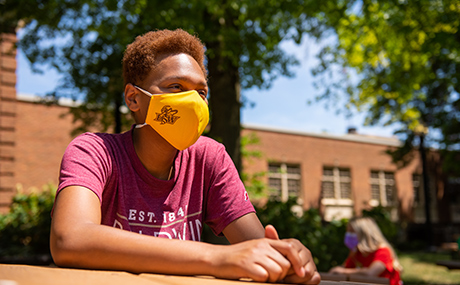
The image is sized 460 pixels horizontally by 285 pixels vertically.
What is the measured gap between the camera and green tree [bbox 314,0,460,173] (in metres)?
7.59

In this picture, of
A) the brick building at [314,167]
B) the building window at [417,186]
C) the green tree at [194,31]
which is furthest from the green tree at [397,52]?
the building window at [417,186]

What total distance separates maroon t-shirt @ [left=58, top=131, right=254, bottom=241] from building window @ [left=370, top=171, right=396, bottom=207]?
1178 inches

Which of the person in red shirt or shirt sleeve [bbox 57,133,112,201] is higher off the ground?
shirt sleeve [bbox 57,133,112,201]

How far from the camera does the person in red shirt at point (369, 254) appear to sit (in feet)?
15.7

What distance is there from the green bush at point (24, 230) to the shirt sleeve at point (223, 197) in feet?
31.1

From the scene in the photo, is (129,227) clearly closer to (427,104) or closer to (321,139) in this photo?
(427,104)

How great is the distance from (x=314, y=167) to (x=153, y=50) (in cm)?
2619

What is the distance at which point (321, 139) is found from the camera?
90.9ft

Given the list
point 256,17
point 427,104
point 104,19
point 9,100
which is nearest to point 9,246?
point 9,100

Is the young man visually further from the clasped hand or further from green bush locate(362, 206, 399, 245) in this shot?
green bush locate(362, 206, 399, 245)

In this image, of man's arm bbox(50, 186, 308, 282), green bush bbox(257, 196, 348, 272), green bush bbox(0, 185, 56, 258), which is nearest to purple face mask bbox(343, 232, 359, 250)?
green bush bbox(257, 196, 348, 272)

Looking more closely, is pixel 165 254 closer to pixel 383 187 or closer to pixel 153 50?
pixel 153 50

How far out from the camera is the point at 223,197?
1802mm

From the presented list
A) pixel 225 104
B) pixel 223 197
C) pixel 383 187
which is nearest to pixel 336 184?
pixel 383 187
